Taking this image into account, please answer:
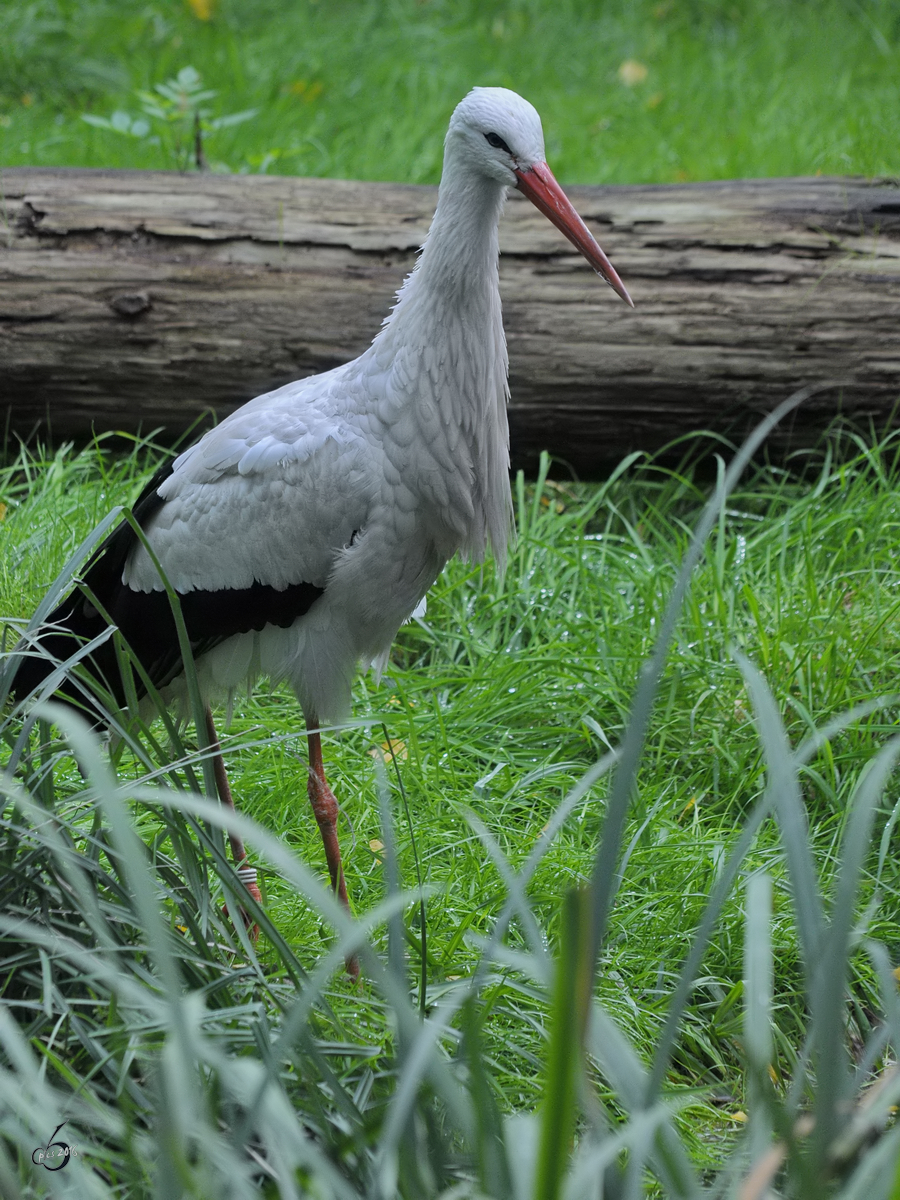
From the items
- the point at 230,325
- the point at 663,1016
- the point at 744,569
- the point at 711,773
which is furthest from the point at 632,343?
the point at 663,1016

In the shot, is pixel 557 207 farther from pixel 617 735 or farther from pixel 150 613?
pixel 617 735

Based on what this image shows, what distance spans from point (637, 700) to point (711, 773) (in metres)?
1.82

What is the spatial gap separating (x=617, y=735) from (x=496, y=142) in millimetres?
1530

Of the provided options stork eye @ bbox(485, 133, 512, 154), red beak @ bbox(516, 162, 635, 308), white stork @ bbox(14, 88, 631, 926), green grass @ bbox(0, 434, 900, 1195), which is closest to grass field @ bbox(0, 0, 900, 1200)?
green grass @ bbox(0, 434, 900, 1195)

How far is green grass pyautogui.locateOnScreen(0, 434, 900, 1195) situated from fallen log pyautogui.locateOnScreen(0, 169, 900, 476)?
0.28 m

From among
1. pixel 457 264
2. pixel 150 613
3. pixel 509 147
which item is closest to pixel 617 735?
pixel 150 613

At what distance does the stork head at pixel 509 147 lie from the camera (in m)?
2.02

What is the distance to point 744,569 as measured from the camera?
10.9 feet

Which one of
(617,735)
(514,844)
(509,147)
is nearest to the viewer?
(509,147)

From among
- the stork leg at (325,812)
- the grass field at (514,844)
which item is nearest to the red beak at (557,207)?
the grass field at (514,844)

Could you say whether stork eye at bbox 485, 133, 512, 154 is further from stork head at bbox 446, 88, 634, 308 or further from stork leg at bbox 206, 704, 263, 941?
stork leg at bbox 206, 704, 263, 941

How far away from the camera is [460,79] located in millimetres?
6156

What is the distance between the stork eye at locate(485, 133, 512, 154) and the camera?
2045 millimetres

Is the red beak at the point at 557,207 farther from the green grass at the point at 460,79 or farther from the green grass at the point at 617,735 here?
the green grass at the point at 460,79
